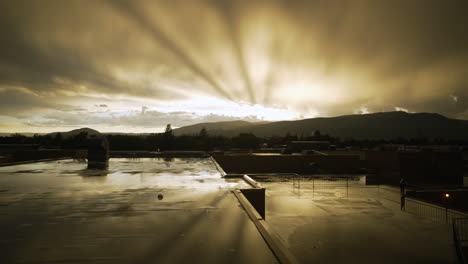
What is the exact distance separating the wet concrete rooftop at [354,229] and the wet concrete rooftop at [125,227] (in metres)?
4.85

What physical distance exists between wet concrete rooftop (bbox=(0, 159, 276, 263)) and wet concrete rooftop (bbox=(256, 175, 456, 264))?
15.9 feet

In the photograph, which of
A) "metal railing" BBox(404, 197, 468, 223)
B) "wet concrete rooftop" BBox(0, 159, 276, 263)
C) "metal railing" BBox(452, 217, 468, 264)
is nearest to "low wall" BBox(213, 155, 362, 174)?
"metal railing" BBox(404, 197, 468, 223)

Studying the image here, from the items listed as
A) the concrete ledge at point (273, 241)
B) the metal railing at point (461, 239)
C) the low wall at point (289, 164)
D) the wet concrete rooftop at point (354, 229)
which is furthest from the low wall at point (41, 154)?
the metal railing at point (461, 239)

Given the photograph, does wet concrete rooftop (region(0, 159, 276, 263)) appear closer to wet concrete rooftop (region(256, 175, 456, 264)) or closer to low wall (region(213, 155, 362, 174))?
wet concrete rooftop (region(256, 175, 456, 264))

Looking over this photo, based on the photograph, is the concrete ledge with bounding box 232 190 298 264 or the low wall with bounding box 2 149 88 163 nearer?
the concrete ledge with bounding box 232 190 298 264

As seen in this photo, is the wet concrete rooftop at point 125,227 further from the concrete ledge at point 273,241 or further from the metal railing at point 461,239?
the metal railing at point 461,239

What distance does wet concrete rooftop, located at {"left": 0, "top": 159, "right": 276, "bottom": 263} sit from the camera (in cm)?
543

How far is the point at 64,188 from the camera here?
1247cm

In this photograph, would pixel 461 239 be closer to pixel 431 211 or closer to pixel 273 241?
pixel 431 211

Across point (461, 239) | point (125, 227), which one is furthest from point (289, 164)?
point (125, 227)

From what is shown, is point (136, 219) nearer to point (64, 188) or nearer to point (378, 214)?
point (64, 188)

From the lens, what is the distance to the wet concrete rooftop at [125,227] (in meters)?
5.43

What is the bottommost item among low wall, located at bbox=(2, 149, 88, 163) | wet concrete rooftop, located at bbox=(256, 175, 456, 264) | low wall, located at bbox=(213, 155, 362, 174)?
wet concrete rooftop, located at bbox=(256, 175, 456, 264)

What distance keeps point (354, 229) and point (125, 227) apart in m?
12.0
